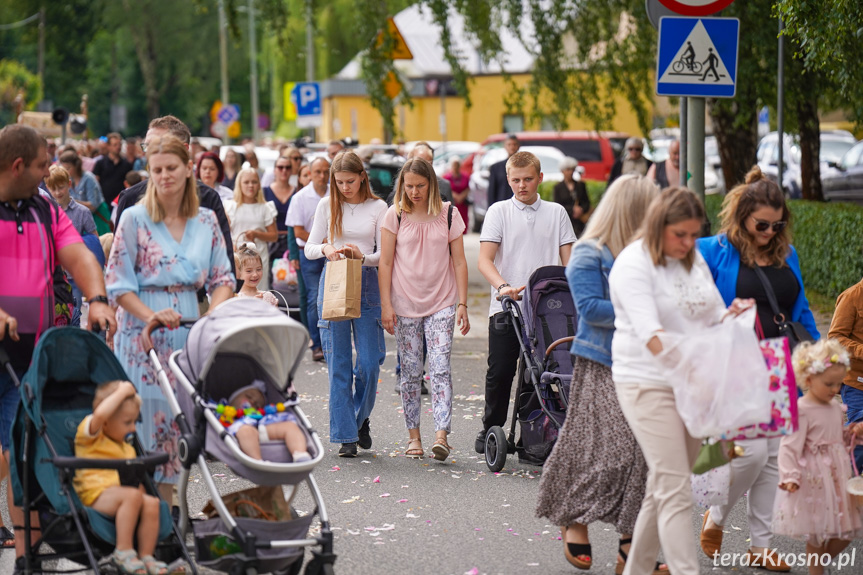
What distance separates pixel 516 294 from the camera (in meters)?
7.72

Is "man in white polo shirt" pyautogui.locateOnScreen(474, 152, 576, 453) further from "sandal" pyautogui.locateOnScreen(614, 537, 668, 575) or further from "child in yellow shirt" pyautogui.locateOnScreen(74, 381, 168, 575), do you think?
"child in yellow shirt" pyautogui.locateOnScreen(74, 381, 168, 575)

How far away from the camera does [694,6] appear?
8.96 meters

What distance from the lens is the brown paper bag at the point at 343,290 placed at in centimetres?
789

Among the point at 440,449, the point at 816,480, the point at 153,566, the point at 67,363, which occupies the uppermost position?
the point at 67,363

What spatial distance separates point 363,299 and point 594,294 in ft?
10.2

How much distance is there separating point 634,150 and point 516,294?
369 inches

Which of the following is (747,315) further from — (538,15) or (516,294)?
(538,15)

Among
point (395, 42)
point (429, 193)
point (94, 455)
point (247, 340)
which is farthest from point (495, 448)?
point (395, 42)

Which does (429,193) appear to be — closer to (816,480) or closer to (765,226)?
(765,226)

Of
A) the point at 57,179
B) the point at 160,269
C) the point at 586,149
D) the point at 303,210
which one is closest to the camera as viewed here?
the point at 160,269

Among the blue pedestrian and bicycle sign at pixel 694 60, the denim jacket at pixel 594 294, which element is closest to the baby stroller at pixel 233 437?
the denim jacket at pixel 594 294

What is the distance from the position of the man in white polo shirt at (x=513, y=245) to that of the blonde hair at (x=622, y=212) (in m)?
2.53

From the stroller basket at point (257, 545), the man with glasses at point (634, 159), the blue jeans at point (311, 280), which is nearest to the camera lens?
the stroller basket at point (257, 545)

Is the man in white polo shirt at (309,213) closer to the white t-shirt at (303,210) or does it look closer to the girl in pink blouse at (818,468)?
the white t-shirt at (303,210)
